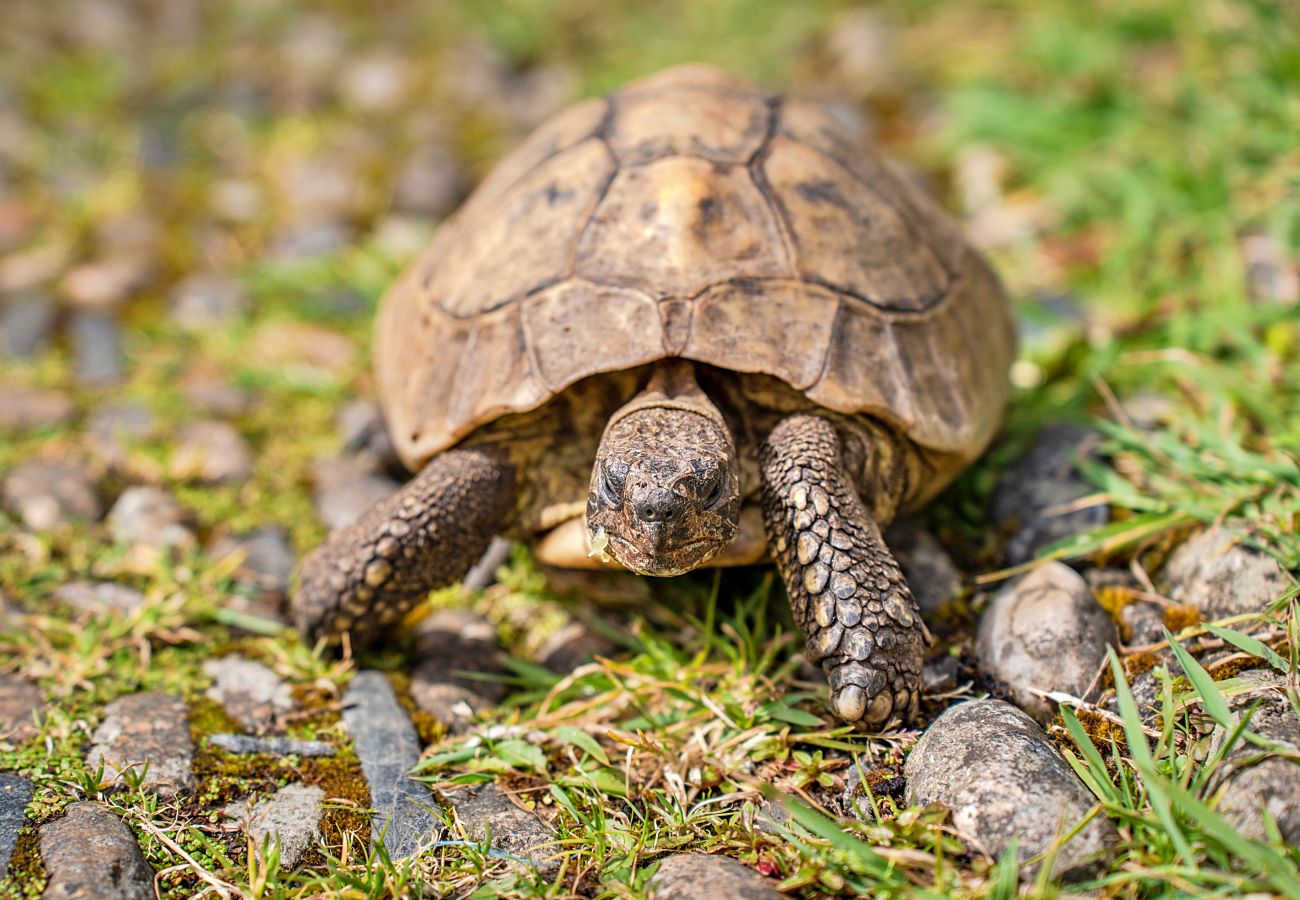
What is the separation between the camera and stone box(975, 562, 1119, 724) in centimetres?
296

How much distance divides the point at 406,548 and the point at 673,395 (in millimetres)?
926

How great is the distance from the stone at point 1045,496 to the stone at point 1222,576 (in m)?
0.34

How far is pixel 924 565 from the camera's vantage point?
3572mm

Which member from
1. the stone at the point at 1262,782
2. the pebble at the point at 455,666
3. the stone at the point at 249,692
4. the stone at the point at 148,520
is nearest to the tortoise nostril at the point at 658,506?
the pebble at the point at 455,666

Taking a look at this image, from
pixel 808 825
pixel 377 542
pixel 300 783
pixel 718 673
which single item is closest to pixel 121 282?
pixel 377 542

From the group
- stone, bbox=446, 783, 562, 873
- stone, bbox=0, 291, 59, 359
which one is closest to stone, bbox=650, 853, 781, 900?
stone, bbox=446, 783, 562, 873

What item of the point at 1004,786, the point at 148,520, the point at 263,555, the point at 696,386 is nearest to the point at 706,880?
the point at 1004,786

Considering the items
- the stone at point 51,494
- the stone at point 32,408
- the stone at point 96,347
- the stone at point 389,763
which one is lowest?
the stone at point 389,763

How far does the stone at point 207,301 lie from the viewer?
5.45 metres

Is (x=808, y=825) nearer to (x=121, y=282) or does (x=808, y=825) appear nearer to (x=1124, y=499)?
(x=1124, y=499)

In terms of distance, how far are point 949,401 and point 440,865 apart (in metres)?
2.09

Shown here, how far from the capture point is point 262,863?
8.34 ft

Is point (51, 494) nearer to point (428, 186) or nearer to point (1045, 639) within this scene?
point (428, 186)

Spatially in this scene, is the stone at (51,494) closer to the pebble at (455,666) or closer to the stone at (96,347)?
the stone at (96,347)
